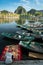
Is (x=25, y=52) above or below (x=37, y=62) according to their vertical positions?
below

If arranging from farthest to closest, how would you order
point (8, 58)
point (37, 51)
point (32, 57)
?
point (37, 51)
point (32, 57)
point (8, 58)

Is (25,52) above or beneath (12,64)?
beneath

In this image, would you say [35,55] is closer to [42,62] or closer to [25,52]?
[25,52]

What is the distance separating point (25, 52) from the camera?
16203 millimetres

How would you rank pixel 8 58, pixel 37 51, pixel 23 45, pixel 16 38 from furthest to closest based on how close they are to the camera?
1. pixel 16 38
2. pixel 23 45
3. pixel 37 51
4. pixel 8 58

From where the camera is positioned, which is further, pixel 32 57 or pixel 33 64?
pixel 32 57

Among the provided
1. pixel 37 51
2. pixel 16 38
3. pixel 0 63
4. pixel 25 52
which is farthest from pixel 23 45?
pixel 0 63

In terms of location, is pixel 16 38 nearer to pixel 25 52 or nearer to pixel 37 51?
pixel 25 52

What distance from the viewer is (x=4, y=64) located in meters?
9.45

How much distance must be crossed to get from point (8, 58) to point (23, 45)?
676 cm

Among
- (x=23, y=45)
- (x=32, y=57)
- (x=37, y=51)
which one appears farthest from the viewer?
(x=23, y=45)

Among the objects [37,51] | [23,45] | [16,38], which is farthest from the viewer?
[16,38]

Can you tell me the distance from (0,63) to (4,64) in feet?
1.08

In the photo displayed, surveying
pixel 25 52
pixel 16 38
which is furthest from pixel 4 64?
pixel 16 38
